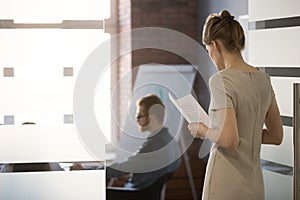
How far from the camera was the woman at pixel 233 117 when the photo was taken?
237cm

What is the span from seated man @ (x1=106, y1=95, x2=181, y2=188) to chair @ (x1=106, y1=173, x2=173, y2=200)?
1.4 inches

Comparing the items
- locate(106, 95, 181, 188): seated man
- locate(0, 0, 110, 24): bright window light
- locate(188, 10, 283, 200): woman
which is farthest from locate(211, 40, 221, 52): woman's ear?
locate(106, 95, 181, 188): seated man

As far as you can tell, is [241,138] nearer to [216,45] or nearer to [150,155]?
[216,45]

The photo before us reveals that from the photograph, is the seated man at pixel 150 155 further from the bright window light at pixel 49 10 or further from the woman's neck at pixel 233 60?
the woman's neck at pixel 233 60

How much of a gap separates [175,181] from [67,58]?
3.24 meters

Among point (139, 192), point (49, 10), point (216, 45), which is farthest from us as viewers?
point (139, 192)

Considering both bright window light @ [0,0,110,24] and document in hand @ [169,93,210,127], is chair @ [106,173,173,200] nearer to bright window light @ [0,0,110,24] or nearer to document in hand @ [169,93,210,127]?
bright window light @ [0,0,110,24]

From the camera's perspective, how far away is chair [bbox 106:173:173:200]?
4.64m

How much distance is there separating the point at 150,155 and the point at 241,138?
225 cm

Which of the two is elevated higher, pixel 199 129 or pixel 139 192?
pixel 199 129

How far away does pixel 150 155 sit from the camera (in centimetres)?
467

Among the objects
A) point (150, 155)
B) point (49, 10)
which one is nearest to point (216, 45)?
point (49, 10)

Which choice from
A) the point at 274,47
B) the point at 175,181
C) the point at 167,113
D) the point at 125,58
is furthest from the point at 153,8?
the point at 274,47

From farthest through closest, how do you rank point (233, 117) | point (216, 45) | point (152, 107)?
point (152, 107) < point (216, 45) < point (233, 117)
